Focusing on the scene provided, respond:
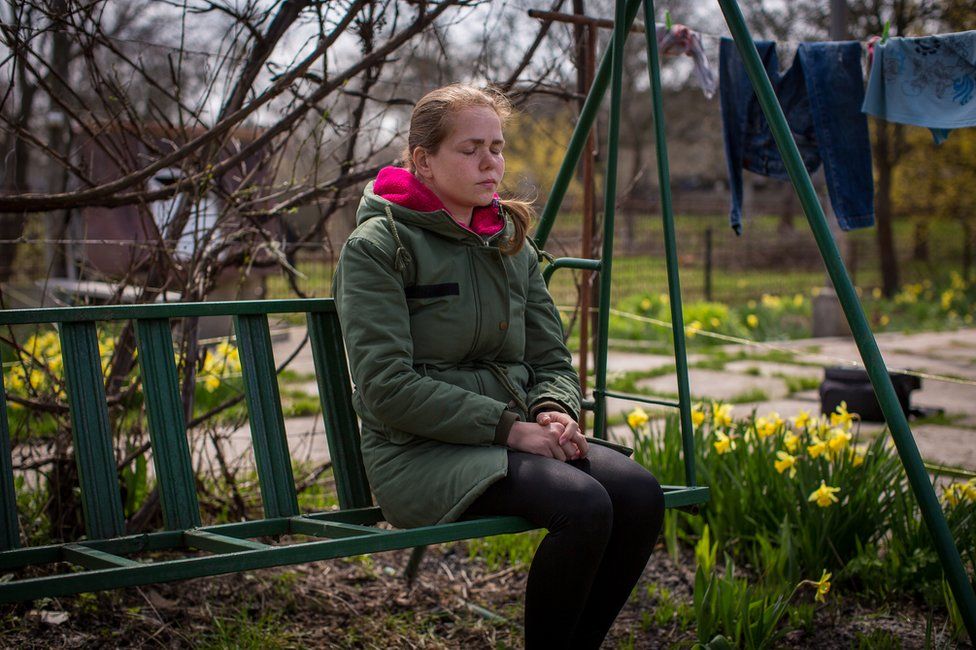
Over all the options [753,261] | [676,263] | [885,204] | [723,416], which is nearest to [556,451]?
[676,263]

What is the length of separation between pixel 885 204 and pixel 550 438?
1312 cm

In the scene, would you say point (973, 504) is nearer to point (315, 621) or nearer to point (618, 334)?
point (315, 621)

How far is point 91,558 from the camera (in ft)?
6.57

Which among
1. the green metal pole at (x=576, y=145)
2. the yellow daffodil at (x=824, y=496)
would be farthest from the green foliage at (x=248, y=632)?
the yellow daffodil at (x=824, y=496)

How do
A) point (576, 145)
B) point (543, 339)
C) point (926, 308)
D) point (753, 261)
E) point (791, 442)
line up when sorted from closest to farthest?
point (543, 339), point (576, 145), point (791, 442), point (926, 308), point (753, 261)

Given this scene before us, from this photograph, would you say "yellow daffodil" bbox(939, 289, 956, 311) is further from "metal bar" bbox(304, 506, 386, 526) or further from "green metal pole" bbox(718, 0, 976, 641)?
"metal bar" bbox(304, 506, 386, 526)

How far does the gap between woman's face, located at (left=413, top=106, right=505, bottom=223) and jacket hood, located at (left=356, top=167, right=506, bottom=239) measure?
0.04 metres

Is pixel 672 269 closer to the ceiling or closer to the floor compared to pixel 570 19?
closer to the floor

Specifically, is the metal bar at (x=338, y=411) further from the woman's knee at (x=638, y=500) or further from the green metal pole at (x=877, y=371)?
the green metal pole at (x=877, y=371)

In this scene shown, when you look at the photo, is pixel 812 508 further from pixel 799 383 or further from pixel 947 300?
pixel 947 300

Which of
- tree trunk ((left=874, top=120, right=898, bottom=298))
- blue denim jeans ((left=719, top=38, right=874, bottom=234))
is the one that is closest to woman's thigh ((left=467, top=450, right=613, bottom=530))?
blue denim jeans ((left=719, top=38, right=874, bottom=234))

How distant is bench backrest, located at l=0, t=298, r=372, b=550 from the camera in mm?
2270

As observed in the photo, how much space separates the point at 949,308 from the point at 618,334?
5.05m

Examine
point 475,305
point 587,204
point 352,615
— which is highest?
point 587,204
